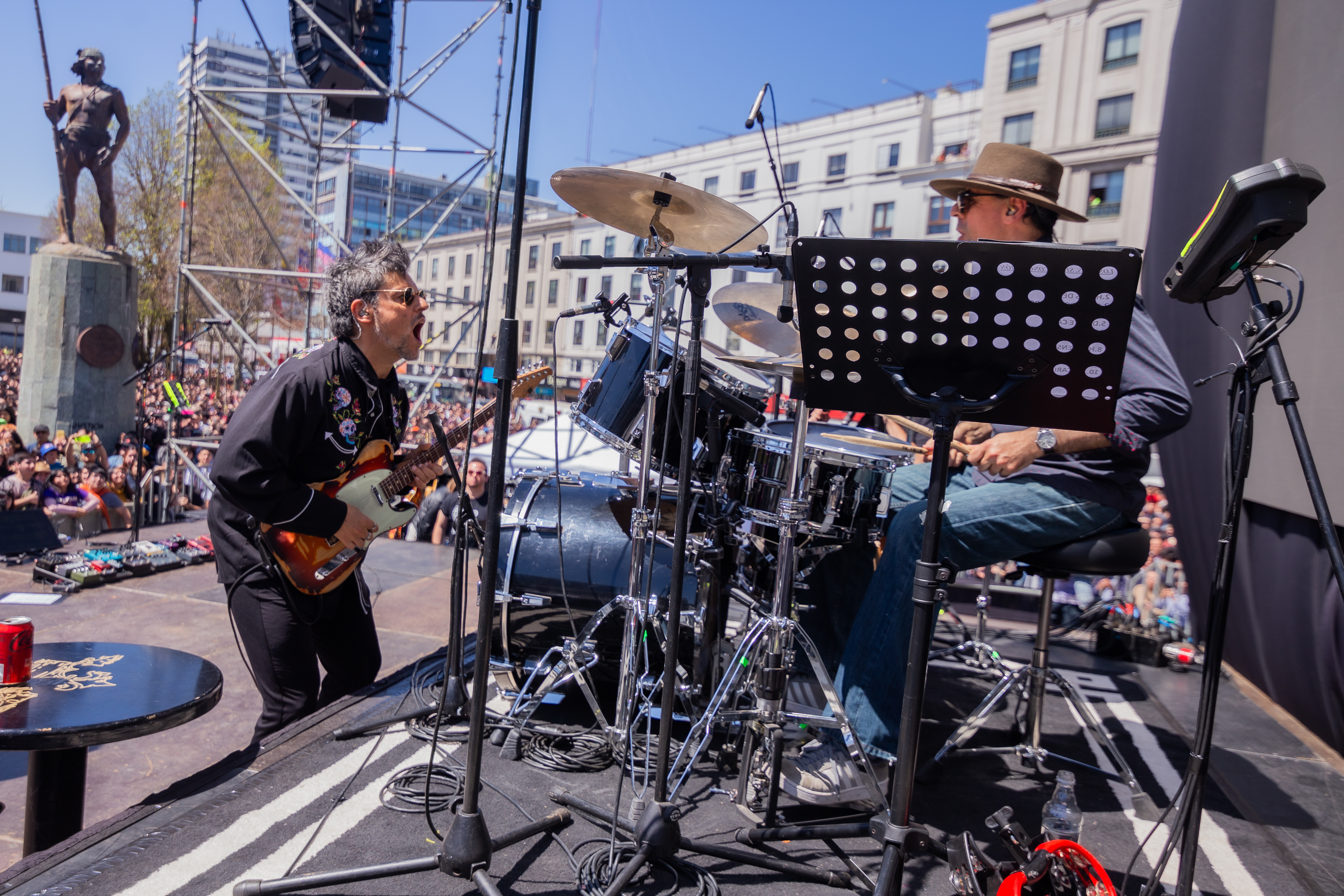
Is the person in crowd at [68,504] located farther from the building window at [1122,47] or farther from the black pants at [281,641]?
the building window at [1122,47]

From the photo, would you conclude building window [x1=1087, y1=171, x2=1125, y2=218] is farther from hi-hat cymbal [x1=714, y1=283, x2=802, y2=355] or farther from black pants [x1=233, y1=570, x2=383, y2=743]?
black pants [x1=233, y1=570, x2=383, y2=743]

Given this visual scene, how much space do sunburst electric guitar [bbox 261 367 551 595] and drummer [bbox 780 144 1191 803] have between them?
1.52 metres

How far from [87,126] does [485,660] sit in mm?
11986

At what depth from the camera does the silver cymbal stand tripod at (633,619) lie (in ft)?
8.95

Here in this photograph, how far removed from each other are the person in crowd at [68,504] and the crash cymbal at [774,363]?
23.8 ft

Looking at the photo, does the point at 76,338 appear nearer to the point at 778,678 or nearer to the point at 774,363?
the point at 774,363

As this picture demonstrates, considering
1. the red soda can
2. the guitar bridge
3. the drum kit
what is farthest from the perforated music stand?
the red soda can

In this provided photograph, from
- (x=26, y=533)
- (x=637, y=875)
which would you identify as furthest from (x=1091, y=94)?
(x=637, y=875)

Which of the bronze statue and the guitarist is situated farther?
the bronze statue

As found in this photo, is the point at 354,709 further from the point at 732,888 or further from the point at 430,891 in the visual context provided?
the point at 732,888

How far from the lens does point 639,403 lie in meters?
3.07

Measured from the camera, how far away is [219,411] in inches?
639

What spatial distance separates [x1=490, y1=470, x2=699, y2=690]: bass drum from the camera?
3242 millimetres

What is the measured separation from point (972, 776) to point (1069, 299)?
195 cm
